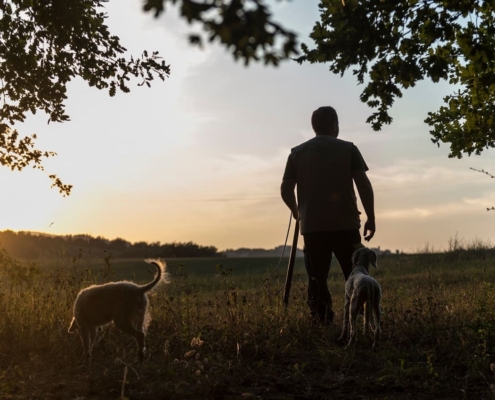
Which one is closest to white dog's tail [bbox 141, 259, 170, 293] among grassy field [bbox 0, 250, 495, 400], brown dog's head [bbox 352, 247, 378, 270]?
grassy field [bbox 0, 250, 495, 400]

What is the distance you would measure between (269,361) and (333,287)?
42.5 ft

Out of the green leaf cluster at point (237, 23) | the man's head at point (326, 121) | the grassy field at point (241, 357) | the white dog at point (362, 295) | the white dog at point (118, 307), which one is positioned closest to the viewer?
the green leaf cluster at point (237, 23)

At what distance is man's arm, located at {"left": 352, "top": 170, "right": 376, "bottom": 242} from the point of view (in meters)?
7.57

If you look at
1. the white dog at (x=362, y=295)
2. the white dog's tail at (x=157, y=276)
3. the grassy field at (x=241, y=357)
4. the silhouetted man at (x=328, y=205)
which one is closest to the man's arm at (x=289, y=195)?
the silhouetted man at (x=328, y=205)

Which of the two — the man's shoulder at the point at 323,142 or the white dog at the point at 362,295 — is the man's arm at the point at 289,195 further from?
the white dog at the point at 362,295

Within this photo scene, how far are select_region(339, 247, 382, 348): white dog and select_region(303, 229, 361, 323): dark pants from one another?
1.30ft

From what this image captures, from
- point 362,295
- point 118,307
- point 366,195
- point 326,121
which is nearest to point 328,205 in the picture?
point 366,195

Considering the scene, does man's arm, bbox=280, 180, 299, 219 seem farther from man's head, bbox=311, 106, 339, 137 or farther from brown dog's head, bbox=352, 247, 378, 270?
brown dog's head, bbox=352, 247, 378, 270

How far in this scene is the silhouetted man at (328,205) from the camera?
758 centimetres

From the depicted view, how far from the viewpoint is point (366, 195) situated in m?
7.56

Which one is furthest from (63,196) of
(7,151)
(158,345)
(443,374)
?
(443,374)

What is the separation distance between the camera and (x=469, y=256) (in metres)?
24.9

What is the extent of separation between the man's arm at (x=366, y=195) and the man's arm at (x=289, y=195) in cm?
96

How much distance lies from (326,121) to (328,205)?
4.07ft
